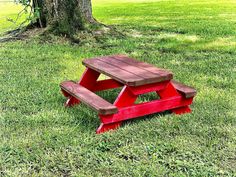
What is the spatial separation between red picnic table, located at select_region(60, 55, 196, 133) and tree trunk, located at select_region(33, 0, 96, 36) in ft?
10.8

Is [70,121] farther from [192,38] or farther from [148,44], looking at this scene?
[192,38]

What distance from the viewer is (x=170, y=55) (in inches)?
249

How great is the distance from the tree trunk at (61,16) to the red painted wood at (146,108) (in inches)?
161

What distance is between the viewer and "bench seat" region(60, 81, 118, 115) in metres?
3.41

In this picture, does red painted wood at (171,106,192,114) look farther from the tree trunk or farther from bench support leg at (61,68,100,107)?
the tree trunk

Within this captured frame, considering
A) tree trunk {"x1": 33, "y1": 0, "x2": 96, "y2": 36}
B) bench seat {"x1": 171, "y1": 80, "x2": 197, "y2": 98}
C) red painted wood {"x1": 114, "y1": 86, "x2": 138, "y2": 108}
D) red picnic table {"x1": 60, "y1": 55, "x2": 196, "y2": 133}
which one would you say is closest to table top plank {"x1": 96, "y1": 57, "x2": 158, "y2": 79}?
red picnic table {"x1": 60, "y1": 55, "x2": 196, "y2": 133}

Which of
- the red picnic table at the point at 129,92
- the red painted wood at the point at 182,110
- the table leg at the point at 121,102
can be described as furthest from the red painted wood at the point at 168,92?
the table leg at the point at 121,102

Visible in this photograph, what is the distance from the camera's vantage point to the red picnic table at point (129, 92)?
3.51m

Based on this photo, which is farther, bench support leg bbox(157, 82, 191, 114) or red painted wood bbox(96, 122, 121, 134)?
bench support leg bbox(157, 82, 191, 114)

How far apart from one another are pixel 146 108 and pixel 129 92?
9.4 inches

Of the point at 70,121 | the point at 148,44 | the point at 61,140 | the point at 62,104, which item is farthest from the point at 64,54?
the point at 61,140

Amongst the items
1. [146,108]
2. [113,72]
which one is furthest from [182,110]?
[113,72]

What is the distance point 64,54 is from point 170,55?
164cm

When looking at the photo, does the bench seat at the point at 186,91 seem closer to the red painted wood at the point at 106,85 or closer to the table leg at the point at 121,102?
the table leg at the point at 121,102
